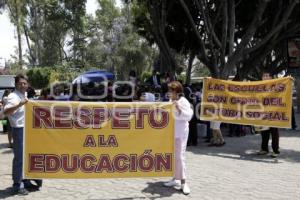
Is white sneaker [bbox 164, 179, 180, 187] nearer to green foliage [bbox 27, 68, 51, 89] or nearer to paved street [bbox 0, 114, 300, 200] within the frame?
paved street [bbox 0, 114, 300, 200]

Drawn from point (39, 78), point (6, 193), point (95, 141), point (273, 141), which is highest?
point (39, 78)

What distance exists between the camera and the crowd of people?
8125 mm

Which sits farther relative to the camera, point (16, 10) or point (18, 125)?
point (16, 10)

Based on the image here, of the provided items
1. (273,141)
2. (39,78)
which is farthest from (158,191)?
(39,78)

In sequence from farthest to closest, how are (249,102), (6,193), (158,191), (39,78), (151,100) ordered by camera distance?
(39,78)
(151,100)
(249,102)
(158,191)
(6,193)

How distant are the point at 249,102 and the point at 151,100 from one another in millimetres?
2842

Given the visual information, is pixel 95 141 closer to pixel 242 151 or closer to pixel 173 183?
pixel 173 183

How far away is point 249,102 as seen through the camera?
43.2ft

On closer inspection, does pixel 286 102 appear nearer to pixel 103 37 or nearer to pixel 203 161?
pixel 203 161

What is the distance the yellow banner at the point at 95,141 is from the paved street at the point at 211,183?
427 millimetres

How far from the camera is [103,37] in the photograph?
6444 centimetres

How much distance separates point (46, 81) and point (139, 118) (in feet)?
139

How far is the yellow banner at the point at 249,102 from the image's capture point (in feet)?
41.1

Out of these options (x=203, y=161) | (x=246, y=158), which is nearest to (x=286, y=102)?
(x=246, y=158)
